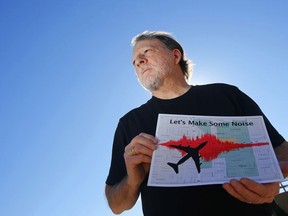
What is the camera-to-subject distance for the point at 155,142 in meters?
1.63

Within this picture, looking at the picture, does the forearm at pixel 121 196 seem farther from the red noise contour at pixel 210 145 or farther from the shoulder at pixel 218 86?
the shoulder at pixel 218 86

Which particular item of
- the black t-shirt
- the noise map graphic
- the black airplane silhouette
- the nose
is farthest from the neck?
the black airplane silhouette

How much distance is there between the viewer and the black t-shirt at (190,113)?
1.78 meters

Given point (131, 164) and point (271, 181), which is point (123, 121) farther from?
point (271, 181)

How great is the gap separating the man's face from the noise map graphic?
3.43 feet

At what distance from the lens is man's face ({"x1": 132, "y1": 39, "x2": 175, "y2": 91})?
2.74 metres

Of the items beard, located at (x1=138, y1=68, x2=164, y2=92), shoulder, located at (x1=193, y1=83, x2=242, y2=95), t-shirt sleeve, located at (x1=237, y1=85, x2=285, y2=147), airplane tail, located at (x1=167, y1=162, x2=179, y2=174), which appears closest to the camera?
airplane tail, located at (x1=167, y1=162, x2=179, y2=174)

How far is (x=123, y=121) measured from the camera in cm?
253

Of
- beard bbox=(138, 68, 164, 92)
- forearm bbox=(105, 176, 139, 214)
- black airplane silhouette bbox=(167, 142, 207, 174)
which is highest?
beard bbox=(138, 68, 164, 92)

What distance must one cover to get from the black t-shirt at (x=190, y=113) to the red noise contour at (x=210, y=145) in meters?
0.35

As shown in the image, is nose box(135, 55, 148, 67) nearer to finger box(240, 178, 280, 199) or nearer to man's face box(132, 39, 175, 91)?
man's face box(132, 39, 175, 91)

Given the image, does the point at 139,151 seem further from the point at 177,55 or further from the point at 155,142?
the point at 177,55

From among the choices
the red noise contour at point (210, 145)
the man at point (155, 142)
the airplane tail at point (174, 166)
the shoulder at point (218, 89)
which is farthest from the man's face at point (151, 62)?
the airplane tail at point (174, 166)

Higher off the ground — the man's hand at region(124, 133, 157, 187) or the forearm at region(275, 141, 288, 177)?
the forearm at region(275, 141, 288, 177)
